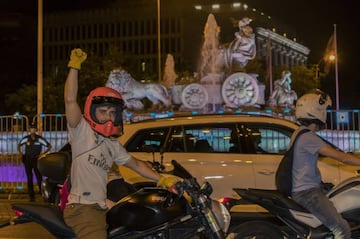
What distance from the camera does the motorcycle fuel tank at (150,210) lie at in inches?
154

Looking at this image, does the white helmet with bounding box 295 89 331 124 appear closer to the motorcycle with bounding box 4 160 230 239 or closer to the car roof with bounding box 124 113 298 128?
the motorcycle with bounding box 4 160 230 239

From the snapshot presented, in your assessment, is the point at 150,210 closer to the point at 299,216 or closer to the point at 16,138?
the point at 299,216

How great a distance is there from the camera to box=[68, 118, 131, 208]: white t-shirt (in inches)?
165

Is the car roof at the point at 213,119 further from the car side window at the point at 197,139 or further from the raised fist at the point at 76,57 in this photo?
the raised fist at the point at 76,57

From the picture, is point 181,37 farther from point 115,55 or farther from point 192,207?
point 192,207

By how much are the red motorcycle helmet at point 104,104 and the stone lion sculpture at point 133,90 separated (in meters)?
25.0

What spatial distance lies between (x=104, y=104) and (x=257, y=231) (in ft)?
6.83

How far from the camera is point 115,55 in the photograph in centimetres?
5459

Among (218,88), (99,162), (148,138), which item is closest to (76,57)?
(99,162)

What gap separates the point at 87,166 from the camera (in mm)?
4199

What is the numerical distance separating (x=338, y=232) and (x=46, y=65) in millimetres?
99283

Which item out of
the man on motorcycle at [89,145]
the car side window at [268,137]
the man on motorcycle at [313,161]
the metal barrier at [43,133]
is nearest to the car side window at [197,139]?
the car side window at [268,137]

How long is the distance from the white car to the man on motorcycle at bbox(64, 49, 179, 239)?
150 inches

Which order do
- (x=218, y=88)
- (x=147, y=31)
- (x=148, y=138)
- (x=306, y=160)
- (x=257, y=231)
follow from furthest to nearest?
(x=147, y=31), (x=218, y=88), (x=148, y=138), (x=306, y=160), (x=257, y=231)
